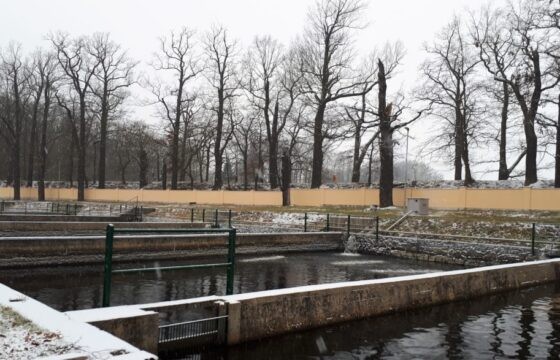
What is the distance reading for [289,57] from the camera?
52.1m

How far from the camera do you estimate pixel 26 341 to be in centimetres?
508

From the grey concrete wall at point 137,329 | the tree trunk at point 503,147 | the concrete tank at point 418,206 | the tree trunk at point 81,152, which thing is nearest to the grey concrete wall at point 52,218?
the concrete tank at point 418,206

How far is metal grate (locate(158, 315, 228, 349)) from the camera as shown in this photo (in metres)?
7.27

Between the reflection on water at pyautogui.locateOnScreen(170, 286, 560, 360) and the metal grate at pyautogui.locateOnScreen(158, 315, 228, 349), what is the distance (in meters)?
0.21

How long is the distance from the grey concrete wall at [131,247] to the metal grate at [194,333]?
7429 mm

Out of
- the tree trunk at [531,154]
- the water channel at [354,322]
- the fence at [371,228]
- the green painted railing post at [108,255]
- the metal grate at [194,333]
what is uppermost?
the tree trunk at [531,154]

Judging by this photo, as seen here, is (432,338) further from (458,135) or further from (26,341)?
(458,135)

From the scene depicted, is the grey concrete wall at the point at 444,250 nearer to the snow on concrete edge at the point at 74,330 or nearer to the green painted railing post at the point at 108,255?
the green painted railing post at the point at 108,255

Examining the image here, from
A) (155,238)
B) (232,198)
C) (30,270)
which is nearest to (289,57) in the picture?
(232,198)

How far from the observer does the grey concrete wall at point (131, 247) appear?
15.4 metres

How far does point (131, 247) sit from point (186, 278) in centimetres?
394

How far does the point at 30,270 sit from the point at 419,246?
582 inches

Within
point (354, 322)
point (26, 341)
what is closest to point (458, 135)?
point (354, 322)

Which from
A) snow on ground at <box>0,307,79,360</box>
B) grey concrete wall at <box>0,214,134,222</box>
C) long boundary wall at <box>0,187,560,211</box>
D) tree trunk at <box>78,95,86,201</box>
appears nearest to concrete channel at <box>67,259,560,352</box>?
snow on ground at <box>0,307,79,360</box>
